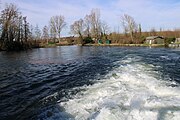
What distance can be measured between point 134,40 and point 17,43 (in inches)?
1550

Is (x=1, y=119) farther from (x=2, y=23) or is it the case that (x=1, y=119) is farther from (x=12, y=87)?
(x=2, y=23)

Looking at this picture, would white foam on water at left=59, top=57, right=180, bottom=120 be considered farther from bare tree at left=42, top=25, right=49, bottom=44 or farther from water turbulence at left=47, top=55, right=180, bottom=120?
bare tree at left=42, top=25, right=49, bottom=44

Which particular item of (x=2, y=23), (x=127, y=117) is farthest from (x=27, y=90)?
(x=2, y=23)

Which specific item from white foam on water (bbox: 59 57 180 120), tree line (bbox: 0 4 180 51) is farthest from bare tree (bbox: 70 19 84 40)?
white foam on water (bbox: 59 57 180 120)

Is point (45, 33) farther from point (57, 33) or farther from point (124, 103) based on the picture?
point (124, 103)

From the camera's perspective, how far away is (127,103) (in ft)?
26.9

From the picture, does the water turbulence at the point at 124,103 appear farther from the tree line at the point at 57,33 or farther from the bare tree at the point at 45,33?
the bare tree at the point at 45,33

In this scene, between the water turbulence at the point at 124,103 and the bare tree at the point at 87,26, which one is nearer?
the water turbulence at the point at 124,103

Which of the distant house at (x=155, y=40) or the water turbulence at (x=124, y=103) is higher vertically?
the distant house at (x=155, y=40)

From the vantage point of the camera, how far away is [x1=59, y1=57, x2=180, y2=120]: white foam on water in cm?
703

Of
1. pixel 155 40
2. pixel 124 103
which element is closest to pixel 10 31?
pixel 155 40

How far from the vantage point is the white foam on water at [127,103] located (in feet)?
23.1

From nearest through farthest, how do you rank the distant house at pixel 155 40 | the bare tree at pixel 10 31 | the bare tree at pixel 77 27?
the bare tree at pixel 10 31, the distant house at pixel 155 40, the bare tree at pixel 77 27

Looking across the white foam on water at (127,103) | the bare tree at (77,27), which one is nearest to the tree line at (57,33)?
the bare tree at (77,27)
